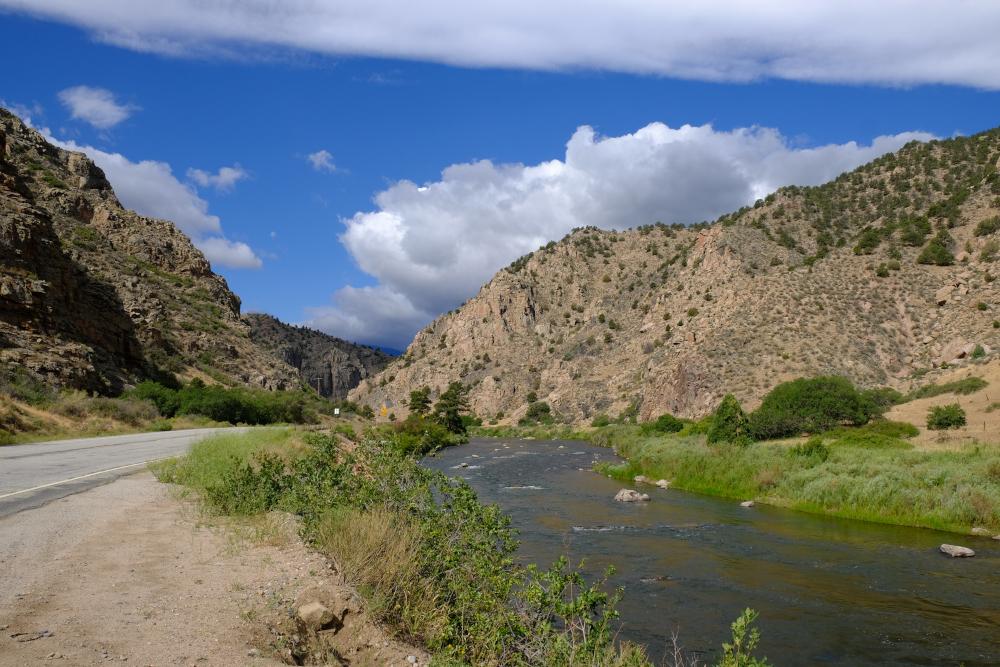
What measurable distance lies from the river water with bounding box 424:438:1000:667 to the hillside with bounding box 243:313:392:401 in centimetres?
13852

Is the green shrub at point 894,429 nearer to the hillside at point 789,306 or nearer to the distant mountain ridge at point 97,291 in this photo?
the hillside at point 789,306

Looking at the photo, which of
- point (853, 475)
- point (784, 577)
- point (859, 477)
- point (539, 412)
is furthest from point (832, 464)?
point (539, 412)

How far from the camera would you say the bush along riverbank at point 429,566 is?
6719mm

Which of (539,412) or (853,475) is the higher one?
(853,475)

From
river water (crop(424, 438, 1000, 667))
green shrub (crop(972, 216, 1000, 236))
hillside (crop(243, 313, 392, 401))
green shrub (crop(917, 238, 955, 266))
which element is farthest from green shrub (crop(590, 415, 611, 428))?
hillside (crop(243, 313, 392, 401))

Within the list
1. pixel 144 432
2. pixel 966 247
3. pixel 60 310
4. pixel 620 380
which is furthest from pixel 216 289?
pixel 966 247

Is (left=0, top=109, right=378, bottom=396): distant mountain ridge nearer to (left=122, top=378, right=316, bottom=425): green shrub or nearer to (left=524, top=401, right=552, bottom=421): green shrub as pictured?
(left=122, top=378, right=316, bottom=425): green shrub

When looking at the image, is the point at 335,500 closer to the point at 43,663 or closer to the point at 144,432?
the point at 43,663

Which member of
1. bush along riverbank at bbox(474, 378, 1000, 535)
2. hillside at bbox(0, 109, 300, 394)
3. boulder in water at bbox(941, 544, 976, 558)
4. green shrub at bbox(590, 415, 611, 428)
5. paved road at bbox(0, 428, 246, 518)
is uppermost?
hillside at bbox(0, 109, 300, 394)

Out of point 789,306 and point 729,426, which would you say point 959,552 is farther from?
point 789,306

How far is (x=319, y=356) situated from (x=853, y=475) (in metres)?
158

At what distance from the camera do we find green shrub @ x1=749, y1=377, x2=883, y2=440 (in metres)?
32.8

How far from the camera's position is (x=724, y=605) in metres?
11.9

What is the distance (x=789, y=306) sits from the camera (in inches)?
2159
